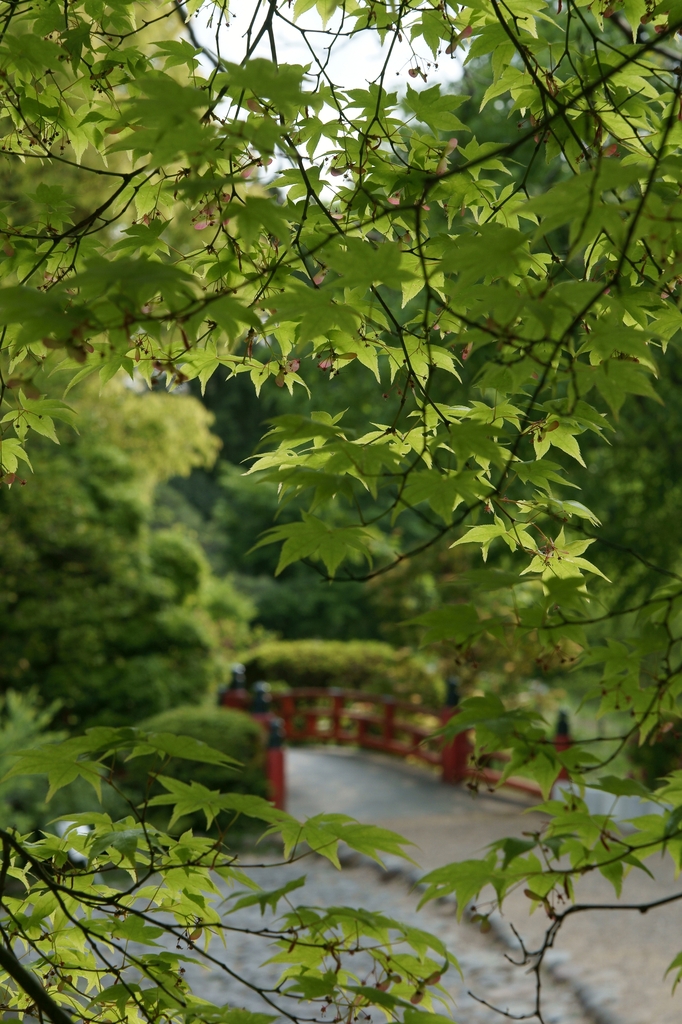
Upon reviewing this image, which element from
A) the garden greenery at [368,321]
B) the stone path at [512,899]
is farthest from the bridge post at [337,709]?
the garden greenery at [368,321]

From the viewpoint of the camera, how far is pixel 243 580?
18438 mm

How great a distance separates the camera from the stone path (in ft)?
15.1

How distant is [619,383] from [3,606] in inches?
339

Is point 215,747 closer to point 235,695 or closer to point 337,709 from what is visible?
point 235,695

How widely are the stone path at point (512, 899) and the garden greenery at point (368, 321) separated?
0.97m

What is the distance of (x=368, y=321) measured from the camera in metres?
1.83

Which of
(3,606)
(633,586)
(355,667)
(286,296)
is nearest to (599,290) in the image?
(286,296)

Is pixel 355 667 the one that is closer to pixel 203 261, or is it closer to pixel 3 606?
pixel 3 606

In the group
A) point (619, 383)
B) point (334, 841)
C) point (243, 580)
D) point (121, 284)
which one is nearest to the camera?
point (121, 284)

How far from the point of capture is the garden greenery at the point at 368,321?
1251 mm

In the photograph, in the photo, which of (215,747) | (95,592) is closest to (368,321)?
(215,747)

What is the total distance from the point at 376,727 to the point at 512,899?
18.5ft

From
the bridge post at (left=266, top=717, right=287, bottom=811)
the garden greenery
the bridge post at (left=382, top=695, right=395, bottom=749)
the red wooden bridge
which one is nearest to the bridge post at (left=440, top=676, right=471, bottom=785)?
the red wooden bridge

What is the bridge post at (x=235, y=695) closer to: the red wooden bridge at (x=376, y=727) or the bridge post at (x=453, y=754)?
the red wooden bridge at (x=376, y=727)
